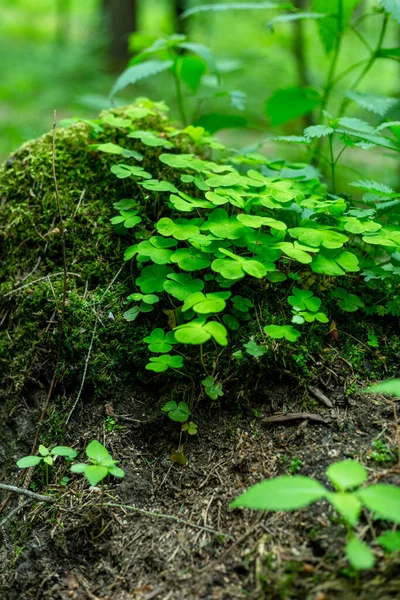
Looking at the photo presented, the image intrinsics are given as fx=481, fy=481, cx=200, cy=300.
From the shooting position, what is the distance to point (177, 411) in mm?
1896

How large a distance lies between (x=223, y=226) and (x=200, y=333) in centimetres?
60

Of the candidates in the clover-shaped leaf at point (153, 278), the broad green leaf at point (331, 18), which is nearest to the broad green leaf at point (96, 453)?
the clover-shaped leaf at point (153, 278)

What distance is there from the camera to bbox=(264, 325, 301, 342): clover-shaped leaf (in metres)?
1.87

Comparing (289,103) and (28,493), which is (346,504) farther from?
(289,103)

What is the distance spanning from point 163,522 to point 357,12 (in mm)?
17181

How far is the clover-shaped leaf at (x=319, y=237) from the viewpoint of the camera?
2038 millimetres

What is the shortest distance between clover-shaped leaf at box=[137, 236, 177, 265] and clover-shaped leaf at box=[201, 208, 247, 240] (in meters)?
0.18

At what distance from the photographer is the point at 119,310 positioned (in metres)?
2.16

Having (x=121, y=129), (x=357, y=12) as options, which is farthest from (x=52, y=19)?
(x=121, y=129)

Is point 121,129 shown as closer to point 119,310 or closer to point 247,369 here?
point 119,310

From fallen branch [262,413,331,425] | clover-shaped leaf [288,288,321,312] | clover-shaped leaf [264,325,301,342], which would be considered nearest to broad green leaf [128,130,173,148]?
clover-shaped leaf [288,288,321,312]

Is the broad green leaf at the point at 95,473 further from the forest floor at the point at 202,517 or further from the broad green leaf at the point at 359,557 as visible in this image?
the broad green leaf at the point at 359,557

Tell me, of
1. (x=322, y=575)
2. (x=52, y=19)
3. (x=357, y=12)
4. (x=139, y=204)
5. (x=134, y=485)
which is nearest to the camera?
(x=322, y=575)

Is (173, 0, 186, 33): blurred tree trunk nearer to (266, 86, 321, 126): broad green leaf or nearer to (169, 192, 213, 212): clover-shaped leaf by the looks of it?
(266, 86, 321, 126): broad green leaf
